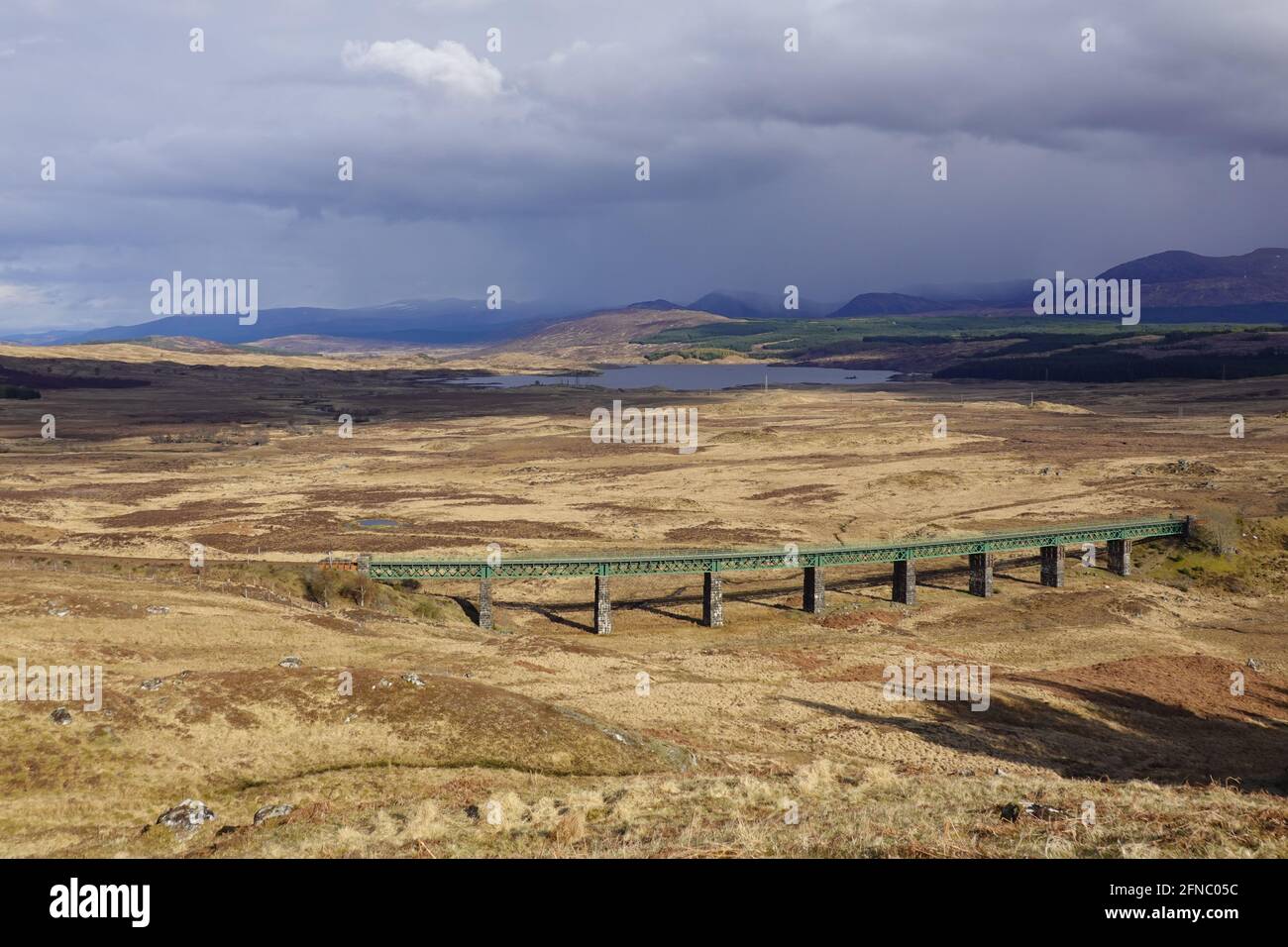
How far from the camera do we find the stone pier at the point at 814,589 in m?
71.0

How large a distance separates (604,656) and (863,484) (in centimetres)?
6781

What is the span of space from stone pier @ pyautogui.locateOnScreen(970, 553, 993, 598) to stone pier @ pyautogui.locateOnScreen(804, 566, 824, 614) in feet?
42.3

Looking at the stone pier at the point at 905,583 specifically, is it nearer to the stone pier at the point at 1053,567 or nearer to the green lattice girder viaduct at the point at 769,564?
the green lattice girder viaduct at the point at 769,564

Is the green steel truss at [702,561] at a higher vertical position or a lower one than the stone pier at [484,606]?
higher

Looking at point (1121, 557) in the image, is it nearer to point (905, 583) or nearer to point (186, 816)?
point (905, 583)

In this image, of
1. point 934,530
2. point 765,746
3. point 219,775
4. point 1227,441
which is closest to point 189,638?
point 219,775

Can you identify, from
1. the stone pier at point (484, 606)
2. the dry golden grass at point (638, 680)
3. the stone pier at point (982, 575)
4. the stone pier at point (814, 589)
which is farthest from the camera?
the stone pier at point (982, 575)

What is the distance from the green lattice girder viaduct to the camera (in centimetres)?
6656

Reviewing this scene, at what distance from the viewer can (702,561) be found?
68.7m

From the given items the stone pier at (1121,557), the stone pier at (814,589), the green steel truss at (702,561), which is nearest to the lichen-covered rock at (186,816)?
the green steel truss at (702,561)

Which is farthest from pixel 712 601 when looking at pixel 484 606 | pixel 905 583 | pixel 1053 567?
pixel 1053 567

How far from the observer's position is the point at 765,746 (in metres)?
42.8

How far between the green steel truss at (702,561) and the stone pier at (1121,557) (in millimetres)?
3348
